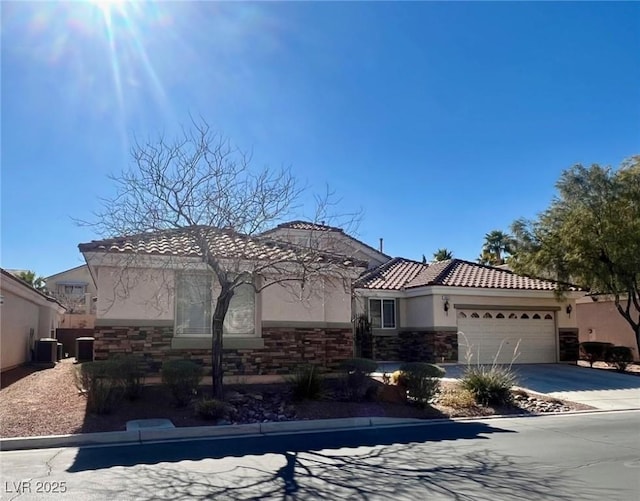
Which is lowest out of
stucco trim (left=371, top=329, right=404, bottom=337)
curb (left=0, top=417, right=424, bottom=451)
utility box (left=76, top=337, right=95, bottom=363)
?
curb (left=0, top=417, right=424, bottom=451)

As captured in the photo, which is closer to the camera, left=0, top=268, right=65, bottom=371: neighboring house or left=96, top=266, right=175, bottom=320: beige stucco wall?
left=96, top=266, right=175, bottom=320: beige stucco wall

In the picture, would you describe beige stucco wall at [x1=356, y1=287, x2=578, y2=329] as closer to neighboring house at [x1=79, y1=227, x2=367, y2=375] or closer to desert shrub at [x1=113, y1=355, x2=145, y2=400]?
neighboring house at [x1=79, y1=227, x2=367, y2=375]

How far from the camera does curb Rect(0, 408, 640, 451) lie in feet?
31.5

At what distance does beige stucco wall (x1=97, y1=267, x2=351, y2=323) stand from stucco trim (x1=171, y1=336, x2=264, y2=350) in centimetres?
63

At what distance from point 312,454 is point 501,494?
3207 mm

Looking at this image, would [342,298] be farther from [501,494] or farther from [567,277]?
[567,277]

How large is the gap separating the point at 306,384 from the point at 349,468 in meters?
5.32

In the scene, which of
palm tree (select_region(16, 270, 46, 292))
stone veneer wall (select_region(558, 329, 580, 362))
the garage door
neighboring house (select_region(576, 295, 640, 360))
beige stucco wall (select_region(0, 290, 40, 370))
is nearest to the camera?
beige stucco wall (select_region(0, 290, 40, 370))

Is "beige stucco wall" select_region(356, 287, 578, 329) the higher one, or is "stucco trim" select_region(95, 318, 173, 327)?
"beige stucco wall" select_region(356, 287, 578, 329)

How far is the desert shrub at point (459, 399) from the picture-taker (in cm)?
1397

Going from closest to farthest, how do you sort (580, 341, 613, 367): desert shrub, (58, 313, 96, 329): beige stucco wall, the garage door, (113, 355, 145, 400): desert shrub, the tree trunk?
(113, 355, 145, 400): desert shrub → the tree trunk → the garage door → (580, 341, 613, 367): desert shrub → (58, 313, 96, 329): beige stucco wall

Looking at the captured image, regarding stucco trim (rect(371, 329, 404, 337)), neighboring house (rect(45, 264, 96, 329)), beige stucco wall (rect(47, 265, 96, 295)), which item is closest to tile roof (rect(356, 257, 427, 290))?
stucco trim (rect(371, 329, 404, 337))

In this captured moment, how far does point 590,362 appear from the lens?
2494 cm

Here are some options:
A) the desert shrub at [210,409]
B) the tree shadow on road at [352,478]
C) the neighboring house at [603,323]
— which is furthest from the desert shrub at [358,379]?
the neighboring house at [603,323]
